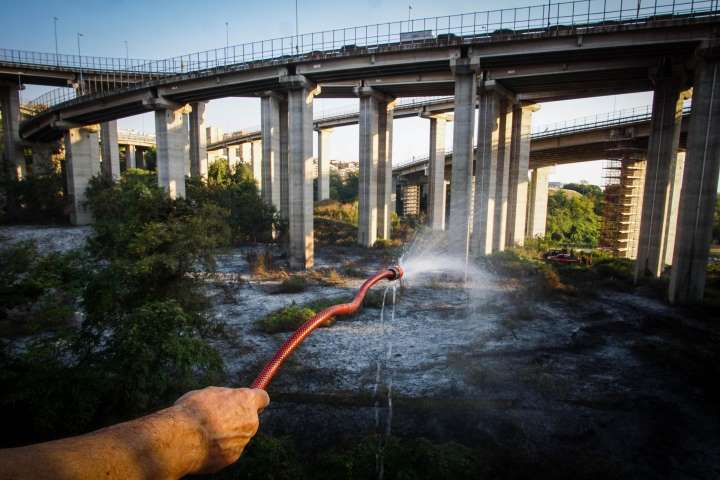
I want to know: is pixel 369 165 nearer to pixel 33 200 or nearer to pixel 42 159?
pixel 33 200

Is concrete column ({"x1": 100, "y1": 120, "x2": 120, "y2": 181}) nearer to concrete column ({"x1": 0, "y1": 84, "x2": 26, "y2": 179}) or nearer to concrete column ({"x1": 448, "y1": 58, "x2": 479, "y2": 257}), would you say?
concrete column ({"x1": 0, "y1": 84, "x2": 26, "y2": 179})

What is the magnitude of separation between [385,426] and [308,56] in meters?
24.5

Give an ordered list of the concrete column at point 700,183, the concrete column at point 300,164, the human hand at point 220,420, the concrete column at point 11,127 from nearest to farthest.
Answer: the human hand at point 220,420 → the concrete column at point 700,183 → the concrete column at point 300,164 → the concrete column at point 11,127

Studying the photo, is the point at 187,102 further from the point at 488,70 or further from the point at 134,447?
the point at 134,447

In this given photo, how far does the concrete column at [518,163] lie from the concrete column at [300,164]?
61.1 feet

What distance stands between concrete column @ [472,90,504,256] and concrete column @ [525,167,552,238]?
1894 centimetres

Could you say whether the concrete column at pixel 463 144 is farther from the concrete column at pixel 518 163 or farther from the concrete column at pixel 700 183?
the concrete column at pixel 518 163

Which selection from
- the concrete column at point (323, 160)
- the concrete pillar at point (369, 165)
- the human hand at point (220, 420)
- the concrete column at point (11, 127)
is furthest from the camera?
the concrete column at point (323, 160)

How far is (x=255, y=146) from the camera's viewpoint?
75250 millimetres

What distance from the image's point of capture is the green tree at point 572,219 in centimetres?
6606

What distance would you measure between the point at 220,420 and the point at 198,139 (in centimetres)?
4940

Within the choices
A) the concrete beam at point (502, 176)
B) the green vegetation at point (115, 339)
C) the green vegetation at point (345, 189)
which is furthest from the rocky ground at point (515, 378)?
the green vegetation at point (345, 189)

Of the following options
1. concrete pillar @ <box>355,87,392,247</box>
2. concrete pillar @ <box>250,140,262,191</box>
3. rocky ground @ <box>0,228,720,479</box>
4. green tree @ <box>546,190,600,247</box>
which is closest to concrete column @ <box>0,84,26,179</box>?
concrete pillar @ <box>250,140,262,191</box>

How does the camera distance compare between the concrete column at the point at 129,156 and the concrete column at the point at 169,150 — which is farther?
the concrete column at the point at 129,156
